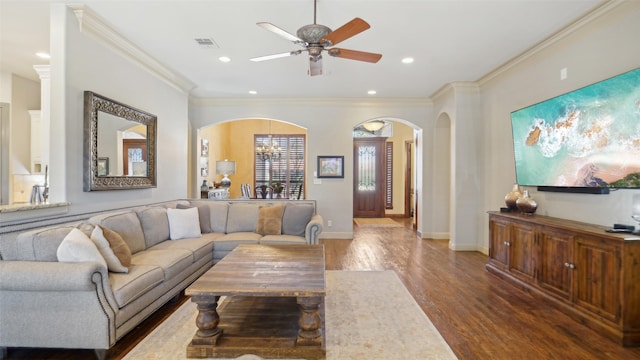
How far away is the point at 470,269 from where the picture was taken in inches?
164

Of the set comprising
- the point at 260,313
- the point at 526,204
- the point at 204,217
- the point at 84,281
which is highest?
the point at 526,204

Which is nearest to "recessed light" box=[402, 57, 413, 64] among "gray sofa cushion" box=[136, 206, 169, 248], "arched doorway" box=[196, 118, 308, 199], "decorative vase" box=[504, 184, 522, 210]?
"decorative vase" box=[504, 184, 522, 210]

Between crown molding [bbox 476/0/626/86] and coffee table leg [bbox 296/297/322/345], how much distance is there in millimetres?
3808

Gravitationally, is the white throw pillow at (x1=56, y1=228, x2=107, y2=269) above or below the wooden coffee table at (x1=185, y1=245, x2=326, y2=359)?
above

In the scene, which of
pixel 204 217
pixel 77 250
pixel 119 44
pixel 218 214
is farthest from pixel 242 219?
pixel 119 44

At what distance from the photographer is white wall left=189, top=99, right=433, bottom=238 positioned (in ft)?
20.7

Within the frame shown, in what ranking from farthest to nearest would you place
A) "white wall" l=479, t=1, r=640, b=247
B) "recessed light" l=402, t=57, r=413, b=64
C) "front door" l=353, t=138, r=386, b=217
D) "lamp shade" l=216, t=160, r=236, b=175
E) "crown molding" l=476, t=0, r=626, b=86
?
"front door" l=353, t=138, r=386, b=217 < "lamp shade" l=216, t=160, r=236, b=175 < "recessed light" l=402, t=57, r=413, b=64 < "crown molding" l=476, t=0, r=626, b=86 < "white wall" l=479, t=1, r=640, b=247

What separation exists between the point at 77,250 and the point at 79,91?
6.01ft

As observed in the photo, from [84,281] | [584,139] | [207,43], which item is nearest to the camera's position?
[84,281]

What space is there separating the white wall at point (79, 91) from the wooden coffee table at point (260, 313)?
6.02 ft

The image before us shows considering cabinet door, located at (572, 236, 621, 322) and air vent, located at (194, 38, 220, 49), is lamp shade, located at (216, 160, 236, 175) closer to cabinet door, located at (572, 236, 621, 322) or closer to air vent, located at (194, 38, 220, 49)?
air vent, located at (194, 38, 220, 49)

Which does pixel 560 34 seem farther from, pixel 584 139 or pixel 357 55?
pixel 357 55

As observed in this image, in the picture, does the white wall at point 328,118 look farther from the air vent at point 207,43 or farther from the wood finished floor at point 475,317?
the air vent at point 207,43

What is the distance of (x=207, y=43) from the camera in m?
3.70
